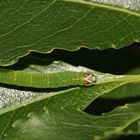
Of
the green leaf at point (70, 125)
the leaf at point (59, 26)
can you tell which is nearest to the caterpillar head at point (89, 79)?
the leaf at point (59, 26)

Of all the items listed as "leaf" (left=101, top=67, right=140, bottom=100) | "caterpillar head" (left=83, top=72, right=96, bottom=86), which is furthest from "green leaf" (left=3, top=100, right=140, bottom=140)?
"leaf" (left=101, top=67, right=140, bottom=100)

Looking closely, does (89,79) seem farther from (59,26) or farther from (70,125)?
(70,125)

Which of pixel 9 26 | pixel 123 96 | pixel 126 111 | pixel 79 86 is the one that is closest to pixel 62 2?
pixel 9 26

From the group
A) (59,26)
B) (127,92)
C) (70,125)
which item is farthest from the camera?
(127,92)

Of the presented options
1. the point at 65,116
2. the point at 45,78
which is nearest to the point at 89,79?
the point at 45,78

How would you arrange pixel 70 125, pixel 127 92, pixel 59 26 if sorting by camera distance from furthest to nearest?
pixel 127 92 < pixel 59 26 < pixel 70 125

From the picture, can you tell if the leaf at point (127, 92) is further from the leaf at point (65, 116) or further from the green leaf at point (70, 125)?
the green leaf at point (70, 125)
